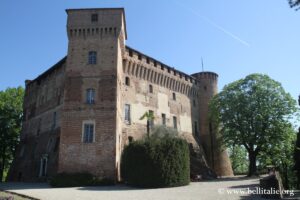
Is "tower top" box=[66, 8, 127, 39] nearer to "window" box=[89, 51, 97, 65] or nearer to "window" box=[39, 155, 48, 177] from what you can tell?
"window" box=[89, 51, 97, 65]

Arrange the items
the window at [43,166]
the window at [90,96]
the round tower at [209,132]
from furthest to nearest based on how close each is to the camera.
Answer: the round tower at [209,132]
the window at [43,166]
the window at [90,96]

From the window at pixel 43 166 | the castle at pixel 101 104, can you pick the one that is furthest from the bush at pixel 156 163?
the window at pixel 43 166

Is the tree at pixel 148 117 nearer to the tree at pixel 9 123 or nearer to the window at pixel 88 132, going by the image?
the window at pixel 88 132

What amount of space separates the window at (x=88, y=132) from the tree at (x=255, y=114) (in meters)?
14.9

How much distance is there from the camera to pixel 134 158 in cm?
1919

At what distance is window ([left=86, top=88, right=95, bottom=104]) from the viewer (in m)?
22.1

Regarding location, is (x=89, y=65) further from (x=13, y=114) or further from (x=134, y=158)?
(x=13, y=114)

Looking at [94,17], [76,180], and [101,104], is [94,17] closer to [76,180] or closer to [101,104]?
[101,104]

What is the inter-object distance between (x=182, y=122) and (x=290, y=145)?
11.8m

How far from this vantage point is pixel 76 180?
64.0ft

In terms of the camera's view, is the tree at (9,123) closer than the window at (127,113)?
No

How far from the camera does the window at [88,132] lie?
21.0m

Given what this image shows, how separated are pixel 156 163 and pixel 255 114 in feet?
46.9

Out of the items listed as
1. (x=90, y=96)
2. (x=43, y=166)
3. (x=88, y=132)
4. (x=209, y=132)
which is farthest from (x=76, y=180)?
(x=209, y=132)
